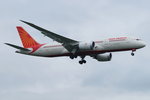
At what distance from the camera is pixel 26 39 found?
92625mm

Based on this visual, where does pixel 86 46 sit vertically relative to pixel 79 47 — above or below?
above

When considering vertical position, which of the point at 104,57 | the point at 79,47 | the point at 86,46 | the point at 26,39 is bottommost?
the point at 104,57

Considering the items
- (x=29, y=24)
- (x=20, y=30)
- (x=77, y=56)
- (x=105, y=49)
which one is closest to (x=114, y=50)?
(x=105, y=49)

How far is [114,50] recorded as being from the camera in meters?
81.4

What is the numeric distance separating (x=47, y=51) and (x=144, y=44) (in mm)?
16276

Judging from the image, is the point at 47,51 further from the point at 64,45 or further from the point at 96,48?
the point at 96,48

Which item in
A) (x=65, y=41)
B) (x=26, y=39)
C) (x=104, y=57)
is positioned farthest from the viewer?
(x=26, y=39)

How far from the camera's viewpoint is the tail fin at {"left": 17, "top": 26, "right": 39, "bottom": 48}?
9132 centimetres

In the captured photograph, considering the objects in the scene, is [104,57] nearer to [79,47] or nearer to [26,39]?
[79,47]

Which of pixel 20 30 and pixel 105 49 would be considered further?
pixel 20 30

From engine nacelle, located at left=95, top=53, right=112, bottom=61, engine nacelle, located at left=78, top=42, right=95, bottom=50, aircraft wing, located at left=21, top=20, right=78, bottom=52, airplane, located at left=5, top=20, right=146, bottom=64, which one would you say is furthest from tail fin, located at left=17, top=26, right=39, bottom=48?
engine nacelle, located at left=78, top=42, right=95, bottom=50

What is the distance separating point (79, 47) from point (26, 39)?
13.6 metres

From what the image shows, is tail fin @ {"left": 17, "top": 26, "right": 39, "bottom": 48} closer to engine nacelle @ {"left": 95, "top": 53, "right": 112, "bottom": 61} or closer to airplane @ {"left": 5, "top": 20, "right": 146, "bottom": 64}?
airplane @ {"left": 5, "top": 20, "right": 146, "bottom": 64}

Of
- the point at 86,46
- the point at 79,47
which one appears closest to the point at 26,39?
the point at 79,47
